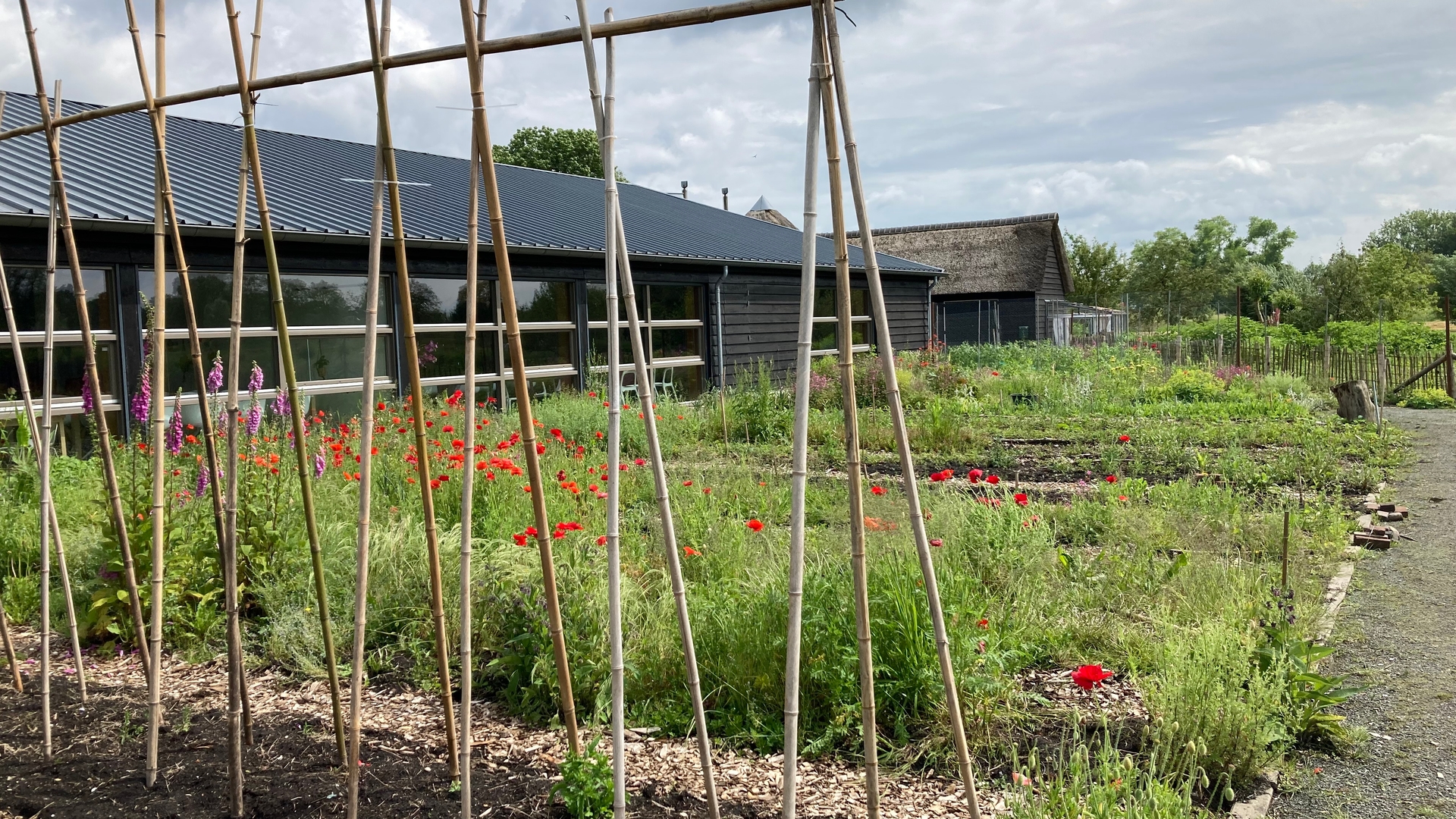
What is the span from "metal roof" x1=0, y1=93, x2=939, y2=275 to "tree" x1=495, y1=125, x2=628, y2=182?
22.5 m

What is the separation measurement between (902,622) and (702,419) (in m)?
7.44

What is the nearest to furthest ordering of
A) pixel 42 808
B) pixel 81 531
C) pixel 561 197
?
pixel 42 808
pixel 81 531
pixel 561 197

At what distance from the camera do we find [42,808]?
7.93 feet

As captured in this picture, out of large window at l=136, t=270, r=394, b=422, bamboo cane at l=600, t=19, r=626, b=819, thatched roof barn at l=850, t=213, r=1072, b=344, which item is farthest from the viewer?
thatched roof barn at l=850, t=213, r=1072, b=344

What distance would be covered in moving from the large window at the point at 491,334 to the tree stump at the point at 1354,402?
9.62 meters

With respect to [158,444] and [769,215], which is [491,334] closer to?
[158,444]

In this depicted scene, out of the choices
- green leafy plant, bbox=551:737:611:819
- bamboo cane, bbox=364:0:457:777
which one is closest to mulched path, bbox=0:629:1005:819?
green leafy plant, bbox=551:737:611:819

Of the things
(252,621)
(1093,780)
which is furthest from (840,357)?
(252,621)

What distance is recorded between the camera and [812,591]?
3.00 metres

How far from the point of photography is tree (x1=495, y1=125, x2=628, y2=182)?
39.0 m

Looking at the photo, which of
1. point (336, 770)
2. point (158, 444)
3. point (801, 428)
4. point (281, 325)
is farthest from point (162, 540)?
point (801, 428)

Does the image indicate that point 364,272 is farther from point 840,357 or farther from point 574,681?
point 840,357

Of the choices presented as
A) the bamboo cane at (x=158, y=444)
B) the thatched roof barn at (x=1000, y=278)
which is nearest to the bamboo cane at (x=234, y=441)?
the bamboo cane at (x=158, y=444)

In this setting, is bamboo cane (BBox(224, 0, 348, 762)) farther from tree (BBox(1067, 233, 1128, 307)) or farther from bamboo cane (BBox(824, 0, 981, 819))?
tree (BBox(1067, 233, 1128, 307))
